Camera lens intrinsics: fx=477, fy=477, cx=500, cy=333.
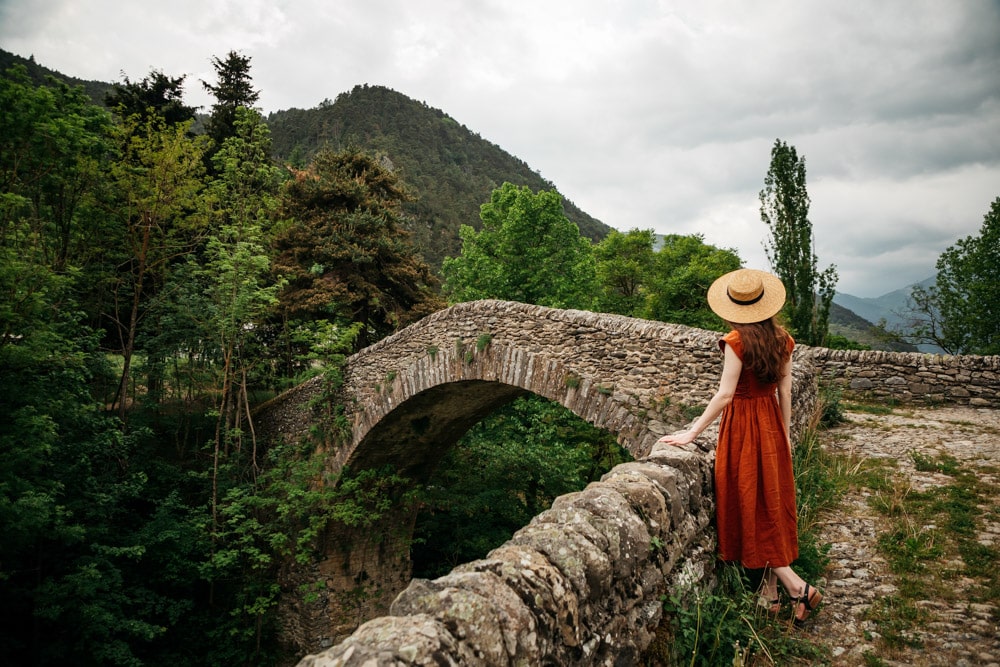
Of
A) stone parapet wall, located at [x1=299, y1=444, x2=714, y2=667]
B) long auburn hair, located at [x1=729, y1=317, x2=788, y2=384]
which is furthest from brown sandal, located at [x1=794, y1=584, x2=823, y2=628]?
long auburn hair, located at [x1=729, y1=317, x2=788, y2=384]

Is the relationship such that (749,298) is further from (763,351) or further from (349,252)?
(349,252)

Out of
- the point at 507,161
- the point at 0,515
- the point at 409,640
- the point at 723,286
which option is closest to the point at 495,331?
the point at 723,286

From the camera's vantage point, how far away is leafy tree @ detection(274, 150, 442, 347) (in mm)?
14992

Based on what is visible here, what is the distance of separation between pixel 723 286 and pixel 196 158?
38.7 feet

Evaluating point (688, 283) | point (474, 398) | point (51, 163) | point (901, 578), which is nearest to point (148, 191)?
point (51, 163)

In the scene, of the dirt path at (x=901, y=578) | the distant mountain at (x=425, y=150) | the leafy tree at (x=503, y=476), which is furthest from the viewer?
the distant mountain at (x=425, y=150)

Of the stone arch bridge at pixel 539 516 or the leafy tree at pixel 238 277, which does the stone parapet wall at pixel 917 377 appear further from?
the leafy tree at pixel 238 277

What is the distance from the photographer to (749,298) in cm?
296

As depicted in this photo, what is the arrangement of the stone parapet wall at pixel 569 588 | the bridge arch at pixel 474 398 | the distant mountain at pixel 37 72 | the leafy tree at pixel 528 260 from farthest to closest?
the distant mountain at pixel 37 72
the leafy tree at pixel 528 260
the bridge arch at pixel 474 398
the stone parapet wall at pixel 569 588

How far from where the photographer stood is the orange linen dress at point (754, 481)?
109 inches

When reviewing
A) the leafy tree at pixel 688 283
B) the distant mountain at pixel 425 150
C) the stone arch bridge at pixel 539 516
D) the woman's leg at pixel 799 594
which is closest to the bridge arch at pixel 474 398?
the stone arch bridge at pixel 539 516

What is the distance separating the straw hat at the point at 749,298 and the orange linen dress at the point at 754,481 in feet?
0.54

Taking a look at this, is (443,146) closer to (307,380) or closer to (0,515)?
(307,380)

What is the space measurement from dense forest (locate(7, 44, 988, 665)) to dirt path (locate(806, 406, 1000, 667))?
269 inches
